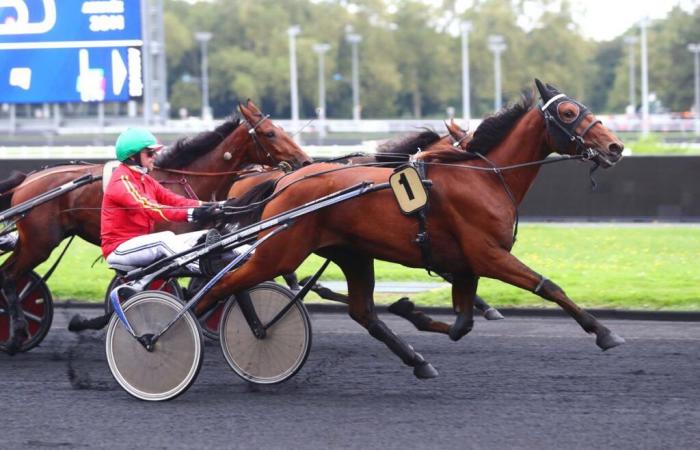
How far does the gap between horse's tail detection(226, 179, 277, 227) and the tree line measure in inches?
2110

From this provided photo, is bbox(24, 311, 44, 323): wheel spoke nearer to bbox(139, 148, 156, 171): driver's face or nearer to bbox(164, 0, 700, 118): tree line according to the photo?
bbox(139, 148, 156, 171): driver's face

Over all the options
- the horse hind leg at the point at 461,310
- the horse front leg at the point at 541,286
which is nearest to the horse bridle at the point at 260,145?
the horse hind leg at the point at 461,310

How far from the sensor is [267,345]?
7.41 metres

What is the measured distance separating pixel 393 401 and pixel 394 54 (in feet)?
194

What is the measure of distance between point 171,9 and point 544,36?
882 inches

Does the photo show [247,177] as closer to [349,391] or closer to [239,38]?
[349,391]

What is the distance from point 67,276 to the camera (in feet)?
44.2

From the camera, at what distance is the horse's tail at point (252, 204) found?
24.7ft

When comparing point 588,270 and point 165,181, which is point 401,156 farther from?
point 588,270

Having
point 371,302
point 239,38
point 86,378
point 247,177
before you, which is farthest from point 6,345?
point 239,38

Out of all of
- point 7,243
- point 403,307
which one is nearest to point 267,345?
point 403,307

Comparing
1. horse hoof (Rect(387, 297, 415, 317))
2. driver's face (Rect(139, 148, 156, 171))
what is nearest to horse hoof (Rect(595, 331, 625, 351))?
horse hoof (Rect(387, 297, 415, 317))

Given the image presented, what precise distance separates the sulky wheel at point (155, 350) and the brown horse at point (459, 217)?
11.2 inches

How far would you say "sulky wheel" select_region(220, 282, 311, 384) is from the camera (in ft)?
24.2
